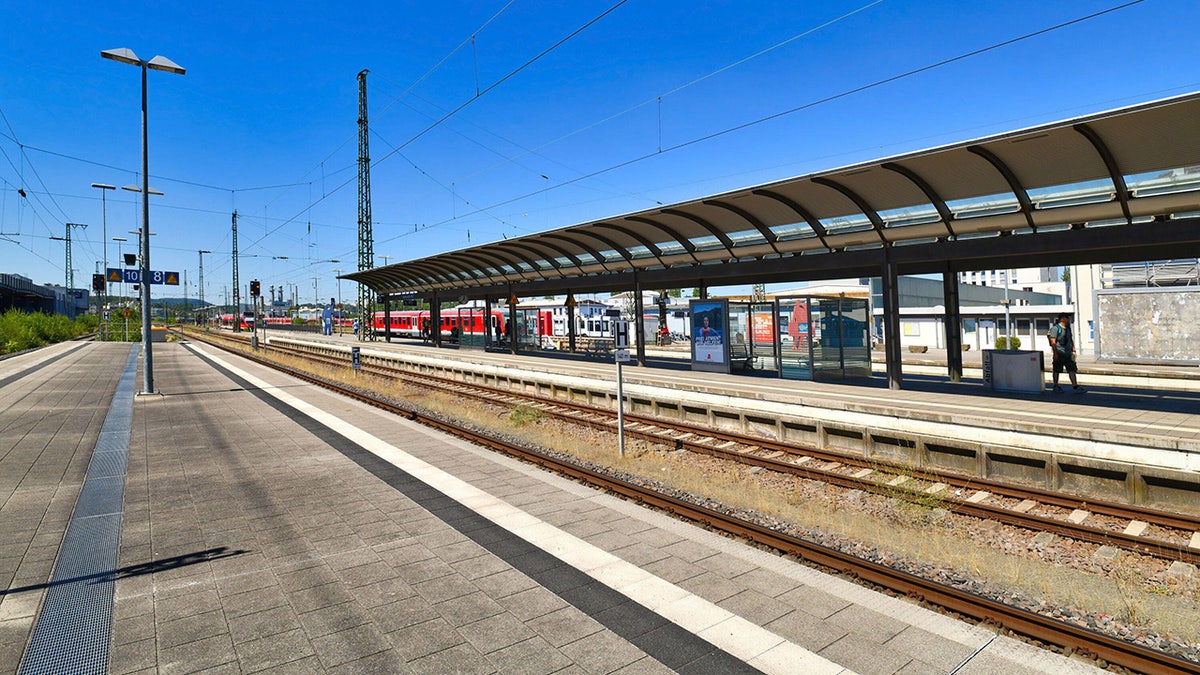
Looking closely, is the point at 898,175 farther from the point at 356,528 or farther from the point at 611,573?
the point at 356,528

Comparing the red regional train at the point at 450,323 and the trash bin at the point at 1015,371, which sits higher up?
the red regional train at the point at 450,323

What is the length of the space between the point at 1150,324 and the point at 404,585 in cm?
2967

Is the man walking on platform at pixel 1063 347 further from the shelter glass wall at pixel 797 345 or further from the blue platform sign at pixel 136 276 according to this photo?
the blue platform sign at pixel 136 276

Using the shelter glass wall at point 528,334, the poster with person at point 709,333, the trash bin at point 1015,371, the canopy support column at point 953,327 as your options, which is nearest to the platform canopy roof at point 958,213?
the canopy support column at point 953,327

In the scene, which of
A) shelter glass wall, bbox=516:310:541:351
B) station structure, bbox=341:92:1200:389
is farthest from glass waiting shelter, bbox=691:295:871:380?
shelter glass wall, bbox=516:310:541:351

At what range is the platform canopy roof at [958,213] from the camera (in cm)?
1194

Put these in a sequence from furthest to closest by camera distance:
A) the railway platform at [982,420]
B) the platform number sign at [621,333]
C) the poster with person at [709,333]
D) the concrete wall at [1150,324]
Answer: the concrete wall at [1150,324] → the poster with person at [709,333] → the platform number sign at [621,333] → the railway platform at [982,420]

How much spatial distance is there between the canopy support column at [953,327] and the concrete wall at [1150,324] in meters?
10.9

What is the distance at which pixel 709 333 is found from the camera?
23.2 meters

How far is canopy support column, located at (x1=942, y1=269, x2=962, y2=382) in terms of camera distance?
1870 cm

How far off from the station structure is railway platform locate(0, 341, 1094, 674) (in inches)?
409

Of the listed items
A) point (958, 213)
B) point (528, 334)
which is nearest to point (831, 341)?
point (958, 213)

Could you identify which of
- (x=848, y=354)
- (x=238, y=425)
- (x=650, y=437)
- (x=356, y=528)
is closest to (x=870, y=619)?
(x=356, y=528)

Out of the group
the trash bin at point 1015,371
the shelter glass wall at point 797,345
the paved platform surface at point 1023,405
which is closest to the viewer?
the paved platform surface at point 1023,405
